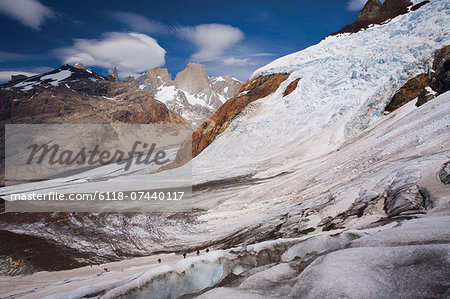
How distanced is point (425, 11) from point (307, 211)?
41.2 meters

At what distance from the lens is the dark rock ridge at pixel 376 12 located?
5492 centimetres

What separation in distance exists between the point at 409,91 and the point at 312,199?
21.7m

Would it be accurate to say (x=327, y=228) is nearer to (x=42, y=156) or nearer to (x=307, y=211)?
(x=307, y=211)

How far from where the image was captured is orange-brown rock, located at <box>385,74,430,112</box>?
88.2 feet

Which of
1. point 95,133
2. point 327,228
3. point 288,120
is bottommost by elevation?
point 327,228

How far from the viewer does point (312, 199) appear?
50.8ft

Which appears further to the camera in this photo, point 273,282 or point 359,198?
point 359,198

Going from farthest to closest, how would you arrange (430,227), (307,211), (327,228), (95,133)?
(95,133), (307,211), (327,228), (430,227)

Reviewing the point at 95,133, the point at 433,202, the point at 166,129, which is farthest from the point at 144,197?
the point at 166,129

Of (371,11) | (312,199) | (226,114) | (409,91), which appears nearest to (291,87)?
(226,114)

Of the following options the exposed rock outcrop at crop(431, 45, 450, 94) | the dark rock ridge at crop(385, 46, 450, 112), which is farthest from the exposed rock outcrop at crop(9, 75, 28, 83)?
the exposed rock outcrop at crop(431, 45, 450, 94)

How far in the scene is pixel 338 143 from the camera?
2894 centimetres

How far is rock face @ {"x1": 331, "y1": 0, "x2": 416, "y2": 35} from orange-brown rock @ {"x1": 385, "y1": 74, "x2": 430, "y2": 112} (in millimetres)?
31920

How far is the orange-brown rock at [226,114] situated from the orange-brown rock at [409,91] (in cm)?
2240
